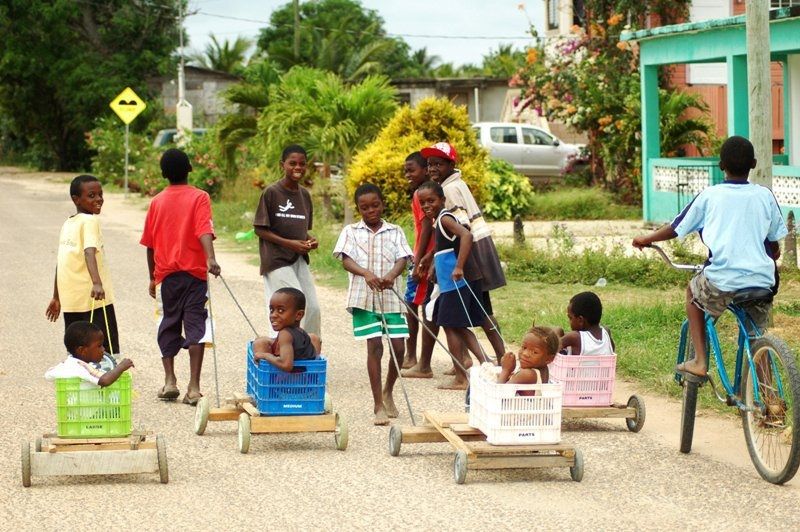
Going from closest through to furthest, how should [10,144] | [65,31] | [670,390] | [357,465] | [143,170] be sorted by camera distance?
[357,465]
[670,390]
[143,170]
[65,31]
[10,144]

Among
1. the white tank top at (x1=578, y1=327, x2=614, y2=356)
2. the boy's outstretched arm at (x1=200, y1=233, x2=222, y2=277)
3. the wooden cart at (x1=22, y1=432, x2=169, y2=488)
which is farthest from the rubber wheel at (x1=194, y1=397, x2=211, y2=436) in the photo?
the white tank top at (x1=578, y1=327, x2=614, y2=356)

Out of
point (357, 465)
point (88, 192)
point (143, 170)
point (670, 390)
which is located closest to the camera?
point (357, 465)

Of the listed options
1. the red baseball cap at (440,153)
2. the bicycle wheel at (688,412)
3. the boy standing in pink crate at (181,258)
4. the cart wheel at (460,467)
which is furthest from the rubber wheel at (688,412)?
the boy standing in pink crate at (181,258)

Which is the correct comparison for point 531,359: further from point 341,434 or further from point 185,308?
point 185,308

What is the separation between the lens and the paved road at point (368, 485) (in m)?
6.28

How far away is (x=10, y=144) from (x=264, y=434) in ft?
189

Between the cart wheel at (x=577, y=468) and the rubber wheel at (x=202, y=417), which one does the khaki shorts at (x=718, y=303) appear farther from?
the rubber wheel at (x=202, y=417)

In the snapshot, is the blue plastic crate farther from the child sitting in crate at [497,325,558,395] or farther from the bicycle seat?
the bicycle seat

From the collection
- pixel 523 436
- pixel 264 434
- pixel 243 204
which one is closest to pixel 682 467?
pixel 523 436

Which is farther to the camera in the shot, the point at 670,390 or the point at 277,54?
the point at 277,54

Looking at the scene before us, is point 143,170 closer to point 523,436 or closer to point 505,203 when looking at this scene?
point 505,203

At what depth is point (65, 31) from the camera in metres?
49.6

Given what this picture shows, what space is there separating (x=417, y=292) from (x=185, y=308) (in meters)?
1.93

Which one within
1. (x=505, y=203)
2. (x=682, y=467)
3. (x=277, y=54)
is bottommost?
(x=682, y=467)
